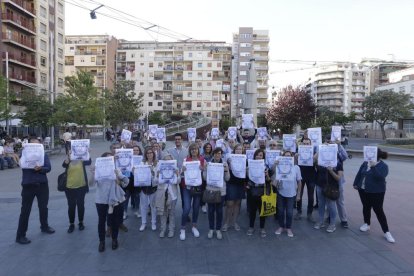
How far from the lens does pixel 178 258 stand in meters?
6.05

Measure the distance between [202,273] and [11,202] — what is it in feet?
24.1

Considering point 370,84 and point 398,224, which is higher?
point 370,84

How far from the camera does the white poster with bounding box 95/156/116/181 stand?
6.28 m

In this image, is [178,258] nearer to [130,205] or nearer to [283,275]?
[283,275]

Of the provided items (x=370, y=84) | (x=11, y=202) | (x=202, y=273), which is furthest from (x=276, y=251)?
(x=370, y=84)

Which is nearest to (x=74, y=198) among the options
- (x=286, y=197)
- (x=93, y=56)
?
(x=286, y=197)

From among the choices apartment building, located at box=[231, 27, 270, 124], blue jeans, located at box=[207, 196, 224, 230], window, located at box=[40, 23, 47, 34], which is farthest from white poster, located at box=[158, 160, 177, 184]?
apartment building, located at box=[231, 27, 270, 124]

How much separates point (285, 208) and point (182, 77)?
7665 cm

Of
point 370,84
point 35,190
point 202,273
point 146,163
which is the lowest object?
point 202,273

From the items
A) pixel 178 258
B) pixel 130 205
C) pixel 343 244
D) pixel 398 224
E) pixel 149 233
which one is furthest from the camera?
pixel 130 205

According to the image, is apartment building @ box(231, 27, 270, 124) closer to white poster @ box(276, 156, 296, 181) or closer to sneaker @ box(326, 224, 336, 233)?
sneaker @ box(326, 224, 336, 233)

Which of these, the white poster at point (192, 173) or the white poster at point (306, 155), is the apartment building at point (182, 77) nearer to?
the white poster at point (306, 155)

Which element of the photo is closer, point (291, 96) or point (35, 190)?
point (35, 190)

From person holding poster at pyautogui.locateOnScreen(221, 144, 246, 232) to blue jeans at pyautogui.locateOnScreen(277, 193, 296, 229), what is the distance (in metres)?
0.75
